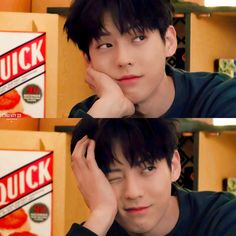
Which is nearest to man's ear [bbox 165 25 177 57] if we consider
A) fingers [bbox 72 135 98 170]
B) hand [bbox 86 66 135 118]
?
hand [bbox 86 66 135 118]

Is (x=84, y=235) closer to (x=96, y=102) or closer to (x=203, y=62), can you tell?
(x=96, y=102)

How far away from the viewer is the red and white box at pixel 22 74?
936mm

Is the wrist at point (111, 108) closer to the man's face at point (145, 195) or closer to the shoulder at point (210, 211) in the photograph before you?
the man's face at point (145, 195)

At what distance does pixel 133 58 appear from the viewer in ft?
2.93

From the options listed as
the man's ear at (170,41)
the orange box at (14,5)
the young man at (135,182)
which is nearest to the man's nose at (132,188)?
the young man at (135,182)

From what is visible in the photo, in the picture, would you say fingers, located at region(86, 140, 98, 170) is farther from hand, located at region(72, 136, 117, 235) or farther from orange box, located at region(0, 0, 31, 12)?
orange box, located at region(0, 0, 31, 12)

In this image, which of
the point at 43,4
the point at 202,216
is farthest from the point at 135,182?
the point at 43,4

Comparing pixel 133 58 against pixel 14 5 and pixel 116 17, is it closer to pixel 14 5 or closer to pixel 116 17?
pixel 116 17

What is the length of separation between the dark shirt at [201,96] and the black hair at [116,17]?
0.09 metres

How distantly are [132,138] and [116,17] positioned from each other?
0.22 meters

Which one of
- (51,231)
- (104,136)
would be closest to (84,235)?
(51,231)

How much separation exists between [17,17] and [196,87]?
13.3 inches

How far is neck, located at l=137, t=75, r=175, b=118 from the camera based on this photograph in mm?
926

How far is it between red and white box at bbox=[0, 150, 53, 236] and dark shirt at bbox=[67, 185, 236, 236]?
63 millimetres
